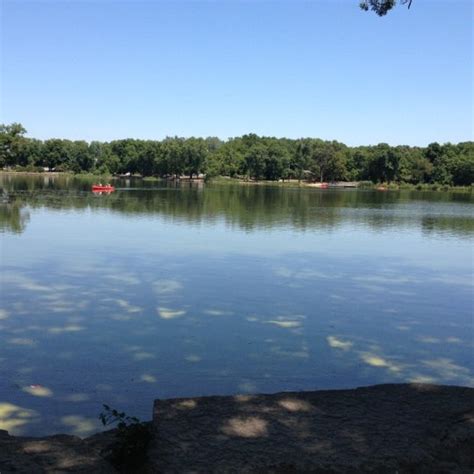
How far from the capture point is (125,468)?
14.4 ft

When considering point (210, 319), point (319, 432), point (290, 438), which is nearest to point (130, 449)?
point (290, 438)

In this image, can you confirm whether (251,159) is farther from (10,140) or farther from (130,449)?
(130,449)

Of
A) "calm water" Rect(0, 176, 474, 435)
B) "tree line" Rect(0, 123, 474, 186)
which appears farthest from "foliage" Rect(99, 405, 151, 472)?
"tree line" Rect(0, 123, 474, 186)

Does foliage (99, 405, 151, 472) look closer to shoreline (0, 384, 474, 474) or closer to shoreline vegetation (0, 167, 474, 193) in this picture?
shoreline (0, 384, 474, 474)

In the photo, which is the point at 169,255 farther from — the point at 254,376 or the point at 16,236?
the point at 254,376

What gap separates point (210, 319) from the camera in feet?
33.7

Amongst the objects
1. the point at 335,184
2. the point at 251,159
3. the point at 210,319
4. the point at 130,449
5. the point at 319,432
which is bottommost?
the point at 210,319

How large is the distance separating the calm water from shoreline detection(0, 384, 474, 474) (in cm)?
94

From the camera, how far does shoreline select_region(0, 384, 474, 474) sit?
4500 mm

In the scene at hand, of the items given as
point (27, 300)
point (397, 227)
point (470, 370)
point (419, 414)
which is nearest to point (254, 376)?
point (419, 414)

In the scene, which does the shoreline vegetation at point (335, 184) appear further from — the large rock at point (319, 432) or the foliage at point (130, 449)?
the foliage at point (130, 449)

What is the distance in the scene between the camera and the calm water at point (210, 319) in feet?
23.4

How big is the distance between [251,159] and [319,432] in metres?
106

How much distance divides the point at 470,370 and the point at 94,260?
11542 millimetres
